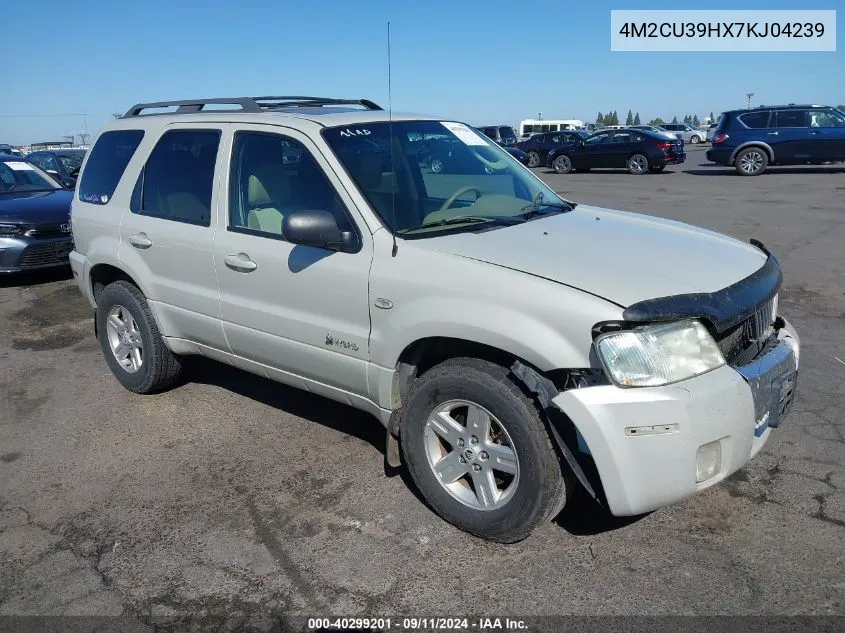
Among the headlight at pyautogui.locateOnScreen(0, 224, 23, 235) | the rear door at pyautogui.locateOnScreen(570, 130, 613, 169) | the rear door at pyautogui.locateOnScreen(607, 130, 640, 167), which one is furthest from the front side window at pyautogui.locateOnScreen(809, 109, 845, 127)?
the headlight at pyautogui.locateOnScreen(0, 224, 23, 235)

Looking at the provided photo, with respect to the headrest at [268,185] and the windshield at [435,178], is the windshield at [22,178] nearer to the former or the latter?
the headrest at [268,185]

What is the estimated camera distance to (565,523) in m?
3.33

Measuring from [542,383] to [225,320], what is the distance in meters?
2.07

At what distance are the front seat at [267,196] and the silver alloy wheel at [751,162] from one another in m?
20.3

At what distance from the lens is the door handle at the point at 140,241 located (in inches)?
178

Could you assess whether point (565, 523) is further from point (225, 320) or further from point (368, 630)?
point (225, 320)

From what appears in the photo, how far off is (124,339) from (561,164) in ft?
74.7

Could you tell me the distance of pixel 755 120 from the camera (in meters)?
20.6

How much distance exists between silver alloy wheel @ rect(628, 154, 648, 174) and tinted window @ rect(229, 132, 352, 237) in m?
21.4

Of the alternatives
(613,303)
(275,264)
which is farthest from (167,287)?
(613,303)

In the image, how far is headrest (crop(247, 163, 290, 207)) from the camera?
3922mm

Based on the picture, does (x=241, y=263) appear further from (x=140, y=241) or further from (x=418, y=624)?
(x=418, y=624)

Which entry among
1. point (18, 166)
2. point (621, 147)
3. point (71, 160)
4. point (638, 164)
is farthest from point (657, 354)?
point (621, 147)

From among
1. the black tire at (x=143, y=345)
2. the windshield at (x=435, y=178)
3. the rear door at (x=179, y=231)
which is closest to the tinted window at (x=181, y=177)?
the rear door at (x=179, y=231)
